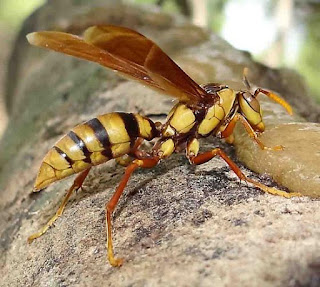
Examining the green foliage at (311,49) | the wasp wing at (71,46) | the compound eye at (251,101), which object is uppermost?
the wasp wing at (71,46)

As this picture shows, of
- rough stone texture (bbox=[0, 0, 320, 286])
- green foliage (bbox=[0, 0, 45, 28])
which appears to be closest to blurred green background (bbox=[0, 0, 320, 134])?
green foliage (bbox=[0, 0, 45, 28])

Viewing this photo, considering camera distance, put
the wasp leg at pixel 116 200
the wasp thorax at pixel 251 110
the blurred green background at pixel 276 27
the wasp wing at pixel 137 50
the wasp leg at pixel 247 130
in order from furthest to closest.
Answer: the blurred green background at pixel 276 27 → the wasp thorax at pixel 251 110 → the wasp leg at pixel 247 130 → the wasp wing at pixel 137 50 → the wasp leg at pixel 116 200

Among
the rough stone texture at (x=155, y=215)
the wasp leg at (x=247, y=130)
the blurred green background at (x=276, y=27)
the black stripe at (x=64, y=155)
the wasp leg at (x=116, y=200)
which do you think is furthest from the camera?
the blurred green background at (x=276, y=27)

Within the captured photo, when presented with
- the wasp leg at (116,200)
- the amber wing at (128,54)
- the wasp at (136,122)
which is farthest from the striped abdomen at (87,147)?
the amber wing at (128,54)

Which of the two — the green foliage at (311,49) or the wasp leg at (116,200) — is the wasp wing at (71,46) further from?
the green foliage at (311,49)

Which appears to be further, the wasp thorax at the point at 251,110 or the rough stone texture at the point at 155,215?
the wasp thorax at the point at 251,110

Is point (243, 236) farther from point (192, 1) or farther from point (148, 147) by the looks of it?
point (192, 1)

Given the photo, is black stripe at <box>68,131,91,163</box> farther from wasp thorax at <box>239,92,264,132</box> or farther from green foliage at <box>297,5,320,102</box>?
green foliage at <box>297,5,320,102</box>
